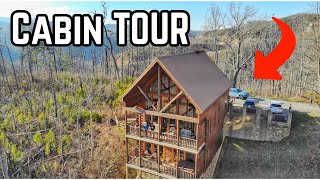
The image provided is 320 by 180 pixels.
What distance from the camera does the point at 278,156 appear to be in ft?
72.8

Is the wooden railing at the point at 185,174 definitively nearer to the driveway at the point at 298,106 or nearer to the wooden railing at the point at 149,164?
the wooden railing at the point at 149,164

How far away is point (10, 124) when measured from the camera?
26391 millimetres

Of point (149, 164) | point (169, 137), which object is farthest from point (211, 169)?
point (169, 137)

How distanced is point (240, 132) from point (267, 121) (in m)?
2.55

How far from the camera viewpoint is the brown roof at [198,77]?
16953mm

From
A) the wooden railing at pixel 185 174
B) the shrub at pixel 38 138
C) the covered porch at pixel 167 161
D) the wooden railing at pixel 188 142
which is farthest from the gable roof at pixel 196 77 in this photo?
the shrub at pixel 38 138

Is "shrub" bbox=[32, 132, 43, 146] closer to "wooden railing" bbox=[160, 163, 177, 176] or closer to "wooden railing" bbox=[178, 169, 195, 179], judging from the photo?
"wooden railing" bbox=[160, 163, 177, 176]

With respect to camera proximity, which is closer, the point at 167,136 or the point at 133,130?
the point at 167,136

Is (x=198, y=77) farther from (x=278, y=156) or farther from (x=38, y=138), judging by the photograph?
(x=38, y=138)

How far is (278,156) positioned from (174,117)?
10691mm

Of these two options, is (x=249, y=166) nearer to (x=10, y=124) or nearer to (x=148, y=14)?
(x=148, y=14)

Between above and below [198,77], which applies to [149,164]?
below

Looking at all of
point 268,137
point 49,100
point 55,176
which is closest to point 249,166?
point 268,137

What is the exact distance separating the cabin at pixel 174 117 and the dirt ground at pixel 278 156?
2209mm
